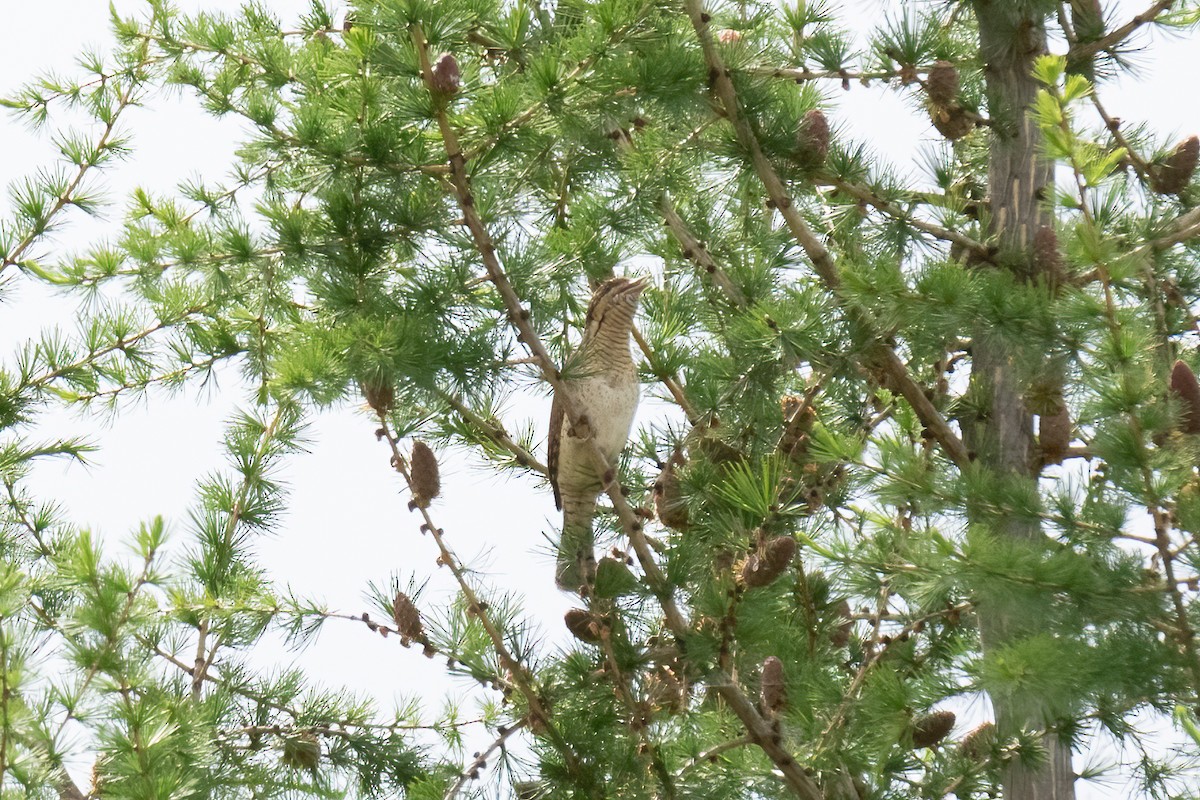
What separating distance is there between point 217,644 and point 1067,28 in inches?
119

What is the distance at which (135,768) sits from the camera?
2.57 m

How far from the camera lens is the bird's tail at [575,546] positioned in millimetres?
3872

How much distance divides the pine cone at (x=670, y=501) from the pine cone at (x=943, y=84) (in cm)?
128

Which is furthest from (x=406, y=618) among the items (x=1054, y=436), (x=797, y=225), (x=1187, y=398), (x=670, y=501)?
(x=1054, y=436)

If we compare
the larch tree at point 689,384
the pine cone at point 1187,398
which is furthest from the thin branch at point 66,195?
the pine cone at point 1187,398

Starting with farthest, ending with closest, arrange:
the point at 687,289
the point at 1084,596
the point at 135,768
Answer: the point at 687,289, the point at 1084,596, the point at 135,768

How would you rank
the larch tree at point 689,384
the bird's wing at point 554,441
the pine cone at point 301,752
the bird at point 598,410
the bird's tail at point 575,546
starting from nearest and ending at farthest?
the larch tree at point 689,384 < the pine cone at point 301,752 < the bird's tail at point 575,546 < the bird at point 598,410 < the bird's wing at point 554,441

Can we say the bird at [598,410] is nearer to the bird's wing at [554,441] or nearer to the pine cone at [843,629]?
the bird's wing at [554,441]

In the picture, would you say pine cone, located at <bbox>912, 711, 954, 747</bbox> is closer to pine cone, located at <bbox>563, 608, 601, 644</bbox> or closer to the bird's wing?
pine cone, located at <bbox>563, 608, 601, 644</bbox>

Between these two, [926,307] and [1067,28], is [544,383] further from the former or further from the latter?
[1067,28]

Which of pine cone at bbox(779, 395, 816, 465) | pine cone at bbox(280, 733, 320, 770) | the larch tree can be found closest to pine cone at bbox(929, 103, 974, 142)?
the larch tree

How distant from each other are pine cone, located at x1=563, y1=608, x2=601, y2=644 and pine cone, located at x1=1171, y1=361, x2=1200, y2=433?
1377 millimetres

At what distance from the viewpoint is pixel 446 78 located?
2.98m

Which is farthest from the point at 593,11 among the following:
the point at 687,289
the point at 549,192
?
the point at 687,289
